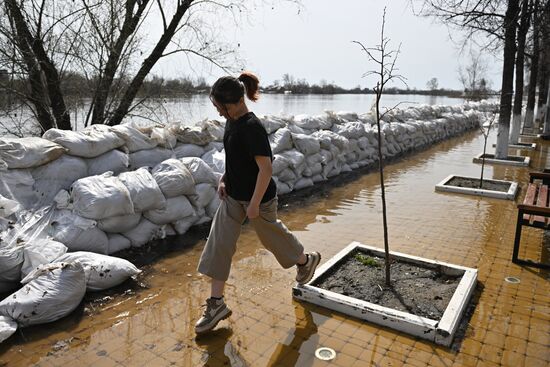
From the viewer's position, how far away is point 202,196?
13.6 ft

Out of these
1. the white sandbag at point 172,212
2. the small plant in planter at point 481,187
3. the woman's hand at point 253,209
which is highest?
the woman's hand at point 253,209

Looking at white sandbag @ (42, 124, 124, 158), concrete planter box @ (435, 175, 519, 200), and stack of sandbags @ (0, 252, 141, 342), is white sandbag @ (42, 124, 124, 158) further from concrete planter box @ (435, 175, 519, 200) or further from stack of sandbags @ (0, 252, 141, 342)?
concrete planter box @ (435, 175, 519, 200)

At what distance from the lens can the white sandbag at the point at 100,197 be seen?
3137 millimetres

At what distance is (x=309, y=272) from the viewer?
2787mm

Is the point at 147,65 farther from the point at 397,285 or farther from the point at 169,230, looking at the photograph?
the point at 397,285

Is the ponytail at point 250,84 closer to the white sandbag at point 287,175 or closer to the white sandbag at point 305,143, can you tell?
the white sandbag at point 287,175

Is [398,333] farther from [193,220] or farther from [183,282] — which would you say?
[193,220]

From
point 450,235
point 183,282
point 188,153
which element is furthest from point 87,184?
point 450,235

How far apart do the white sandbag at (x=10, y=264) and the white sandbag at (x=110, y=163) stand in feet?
3.37

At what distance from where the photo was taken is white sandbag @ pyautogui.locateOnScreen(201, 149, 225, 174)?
4.48 meters

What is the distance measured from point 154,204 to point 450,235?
9.28ft

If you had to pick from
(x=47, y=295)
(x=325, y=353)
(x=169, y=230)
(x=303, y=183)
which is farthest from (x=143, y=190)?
(x=303, y=183)

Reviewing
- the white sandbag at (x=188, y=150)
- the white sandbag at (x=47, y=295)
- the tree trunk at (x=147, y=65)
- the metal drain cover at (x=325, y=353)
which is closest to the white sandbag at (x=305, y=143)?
the white sandbag at (x=188, y=150)

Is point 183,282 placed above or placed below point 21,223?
below
